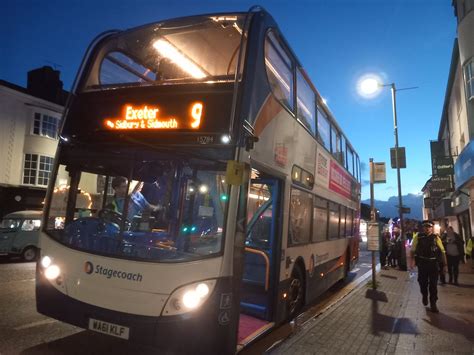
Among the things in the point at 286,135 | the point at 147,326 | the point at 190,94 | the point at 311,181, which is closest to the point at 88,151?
the point at 190,94

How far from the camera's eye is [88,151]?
→ 201 inches

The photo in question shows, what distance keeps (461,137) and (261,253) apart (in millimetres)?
19178

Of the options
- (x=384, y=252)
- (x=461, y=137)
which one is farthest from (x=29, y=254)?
(x=461, y=137)

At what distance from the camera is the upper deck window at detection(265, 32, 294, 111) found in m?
5.56

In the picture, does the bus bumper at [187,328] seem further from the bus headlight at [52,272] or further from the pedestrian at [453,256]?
the pedestrian at [453,256]

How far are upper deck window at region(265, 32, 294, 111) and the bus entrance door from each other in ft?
4.46

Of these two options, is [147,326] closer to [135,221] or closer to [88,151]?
[135,221]

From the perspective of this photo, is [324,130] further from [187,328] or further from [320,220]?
[187,328]

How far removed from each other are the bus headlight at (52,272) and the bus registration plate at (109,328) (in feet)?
2.51

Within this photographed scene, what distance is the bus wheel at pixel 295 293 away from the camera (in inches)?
262

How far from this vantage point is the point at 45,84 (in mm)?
27156

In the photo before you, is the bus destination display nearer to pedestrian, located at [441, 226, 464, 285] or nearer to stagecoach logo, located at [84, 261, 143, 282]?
stagecoach logo, located at [84, 261, 143, 282]

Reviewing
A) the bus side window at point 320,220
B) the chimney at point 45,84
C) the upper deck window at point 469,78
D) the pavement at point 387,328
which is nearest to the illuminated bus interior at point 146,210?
the pavement at point 387,328

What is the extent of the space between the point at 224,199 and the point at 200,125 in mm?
958
